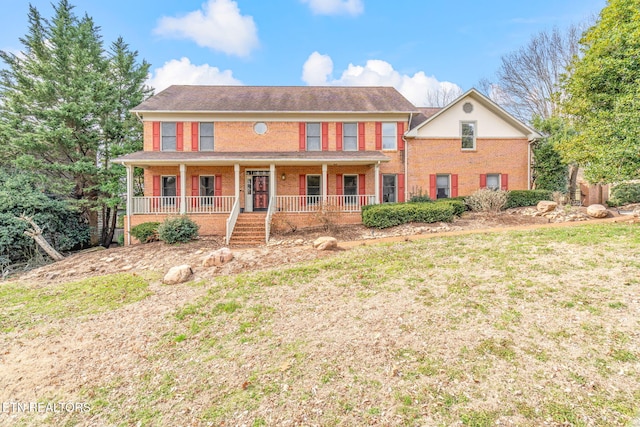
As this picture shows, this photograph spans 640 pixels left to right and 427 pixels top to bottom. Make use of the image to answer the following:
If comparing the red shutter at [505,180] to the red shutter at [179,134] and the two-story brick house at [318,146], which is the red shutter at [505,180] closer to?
the two-story brick house at [318,146]

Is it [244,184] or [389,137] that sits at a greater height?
[389,137]

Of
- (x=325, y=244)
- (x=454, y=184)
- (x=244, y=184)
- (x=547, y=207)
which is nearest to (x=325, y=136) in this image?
(x=244, y=184)

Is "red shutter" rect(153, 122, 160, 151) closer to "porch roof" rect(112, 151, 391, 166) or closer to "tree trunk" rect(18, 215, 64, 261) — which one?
"porch roof" rect(112, 151, 391, 166)

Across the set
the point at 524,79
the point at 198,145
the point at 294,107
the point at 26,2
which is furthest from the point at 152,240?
the point at 524,79

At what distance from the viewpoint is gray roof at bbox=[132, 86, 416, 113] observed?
14.9 meters

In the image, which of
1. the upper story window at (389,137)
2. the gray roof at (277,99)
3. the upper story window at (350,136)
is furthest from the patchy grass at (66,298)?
the upper story window at (389,137)

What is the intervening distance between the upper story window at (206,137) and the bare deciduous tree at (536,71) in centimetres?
2520

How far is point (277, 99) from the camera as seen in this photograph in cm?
1611

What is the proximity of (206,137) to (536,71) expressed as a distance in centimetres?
2898

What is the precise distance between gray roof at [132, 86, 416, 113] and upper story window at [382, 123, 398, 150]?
2.88 feet

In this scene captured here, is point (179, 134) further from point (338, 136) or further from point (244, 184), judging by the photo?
point (338, 136)

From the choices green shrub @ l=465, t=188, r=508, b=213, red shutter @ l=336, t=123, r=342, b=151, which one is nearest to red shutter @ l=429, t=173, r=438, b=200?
green shrub @ l=465, t=188, r=508, b=213

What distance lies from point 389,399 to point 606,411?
6.05 ft

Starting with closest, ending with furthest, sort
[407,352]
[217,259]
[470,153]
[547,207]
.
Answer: [407,352] → [217,259] → [547,207] → [470,153]
